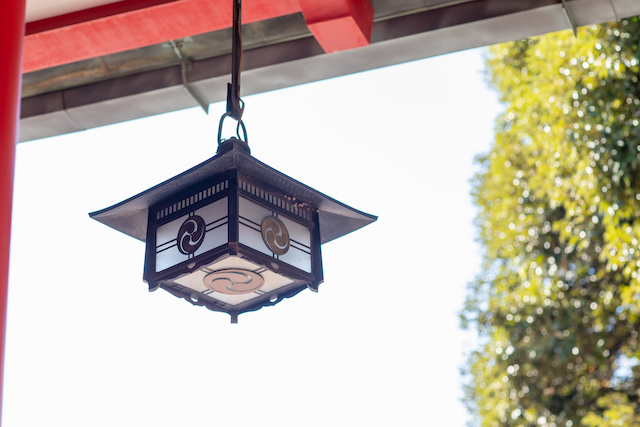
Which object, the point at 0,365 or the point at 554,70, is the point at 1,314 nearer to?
the point at 0,365

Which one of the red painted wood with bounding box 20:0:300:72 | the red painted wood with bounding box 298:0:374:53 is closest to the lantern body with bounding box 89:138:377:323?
the red painted wood with bounding box 298:0:374:53

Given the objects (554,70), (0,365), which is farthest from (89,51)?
(554,70)

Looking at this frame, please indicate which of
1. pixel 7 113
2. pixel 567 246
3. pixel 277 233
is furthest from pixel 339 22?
pixel 567 246

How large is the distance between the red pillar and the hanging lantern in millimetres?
317

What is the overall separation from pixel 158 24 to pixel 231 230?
139 cm

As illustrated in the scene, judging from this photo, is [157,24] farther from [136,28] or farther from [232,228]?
[232,228]

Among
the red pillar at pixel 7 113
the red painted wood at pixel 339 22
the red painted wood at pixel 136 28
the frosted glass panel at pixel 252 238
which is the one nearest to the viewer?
the red pillar at pixel 7 113

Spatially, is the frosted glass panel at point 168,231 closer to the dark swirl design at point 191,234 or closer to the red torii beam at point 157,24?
the dark swirl design at point 191,234

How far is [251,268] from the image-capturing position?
1.68m

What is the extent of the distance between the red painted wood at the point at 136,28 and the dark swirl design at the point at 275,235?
1168 millimetres

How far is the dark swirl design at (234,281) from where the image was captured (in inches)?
66.9

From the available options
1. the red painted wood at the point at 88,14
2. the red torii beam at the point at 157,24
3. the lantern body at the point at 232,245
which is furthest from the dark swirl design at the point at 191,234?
the red painted wood at the point at 88,14

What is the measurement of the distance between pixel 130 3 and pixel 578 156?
453 cm

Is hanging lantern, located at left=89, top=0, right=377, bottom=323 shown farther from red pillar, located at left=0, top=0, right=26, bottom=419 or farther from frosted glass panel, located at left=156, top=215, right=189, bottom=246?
red pillar, located at left=0, top=0, right=26, bottom=419
